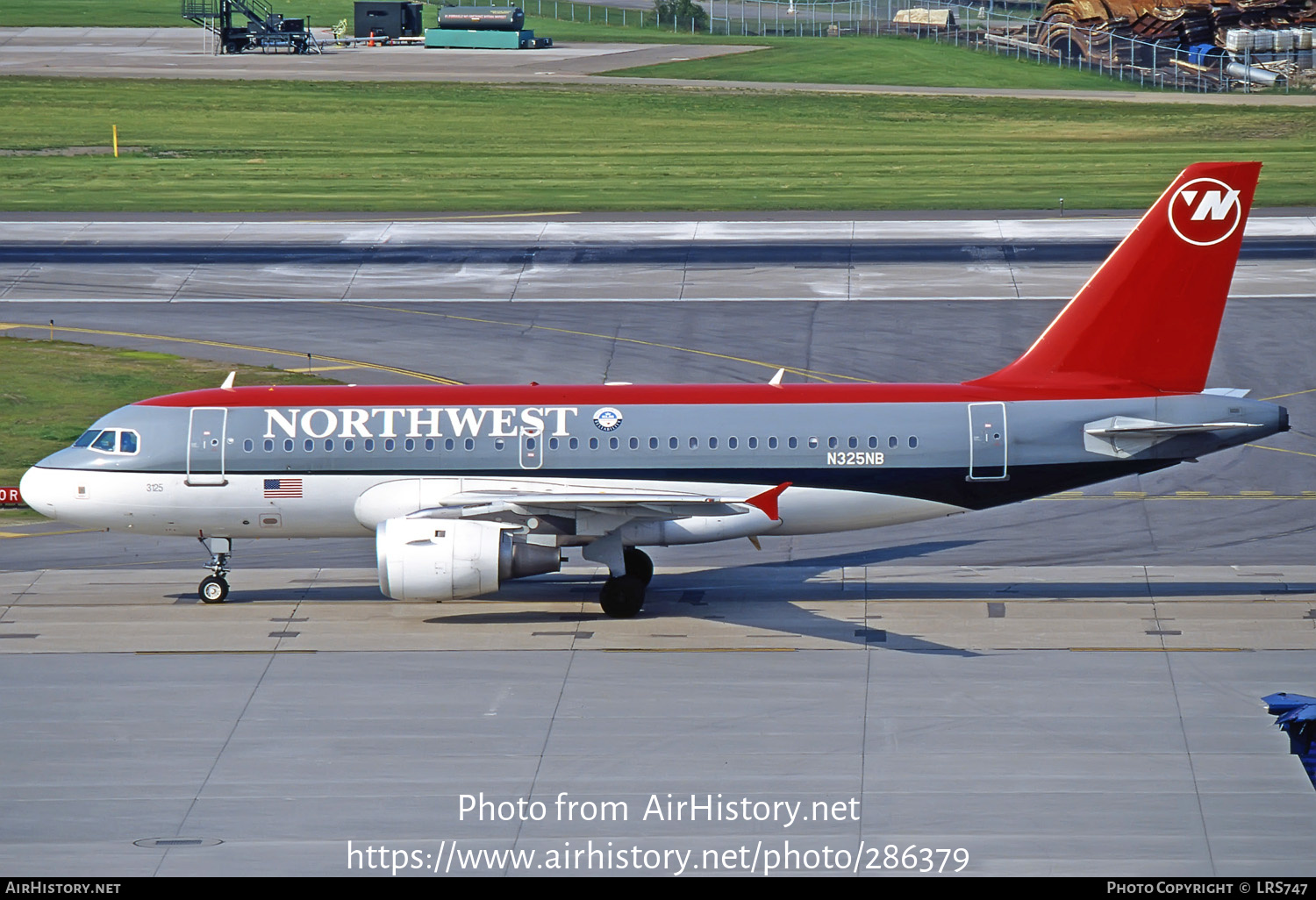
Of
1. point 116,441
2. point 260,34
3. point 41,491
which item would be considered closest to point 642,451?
point 116,441

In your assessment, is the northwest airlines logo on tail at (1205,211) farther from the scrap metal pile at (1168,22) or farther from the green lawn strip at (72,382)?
the scrap metal pile at (1168,22)

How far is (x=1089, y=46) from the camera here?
126000 mm

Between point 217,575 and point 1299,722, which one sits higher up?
point 1299,722

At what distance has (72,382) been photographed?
2156 inches

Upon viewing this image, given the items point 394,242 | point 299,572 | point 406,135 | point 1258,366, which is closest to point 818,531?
point 299,572

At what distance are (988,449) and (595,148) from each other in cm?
6481

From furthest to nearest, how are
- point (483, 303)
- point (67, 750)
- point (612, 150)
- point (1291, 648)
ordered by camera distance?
point (612, 150) → point (483, 303) → point (1291, 648) → point (67, 750)

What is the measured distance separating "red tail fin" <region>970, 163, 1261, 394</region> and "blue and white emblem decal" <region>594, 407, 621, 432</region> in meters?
7.56

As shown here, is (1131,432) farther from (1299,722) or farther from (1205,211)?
(1299,722)

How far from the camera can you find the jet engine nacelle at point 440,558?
32875mm

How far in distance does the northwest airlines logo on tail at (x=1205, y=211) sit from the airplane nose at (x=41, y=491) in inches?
953

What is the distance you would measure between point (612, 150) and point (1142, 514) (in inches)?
2278

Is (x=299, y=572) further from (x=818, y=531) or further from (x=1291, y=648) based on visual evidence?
(x=1291, y=648)

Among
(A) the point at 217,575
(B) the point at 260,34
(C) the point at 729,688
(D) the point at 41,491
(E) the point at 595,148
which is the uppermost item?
(B) the point at 260,34
